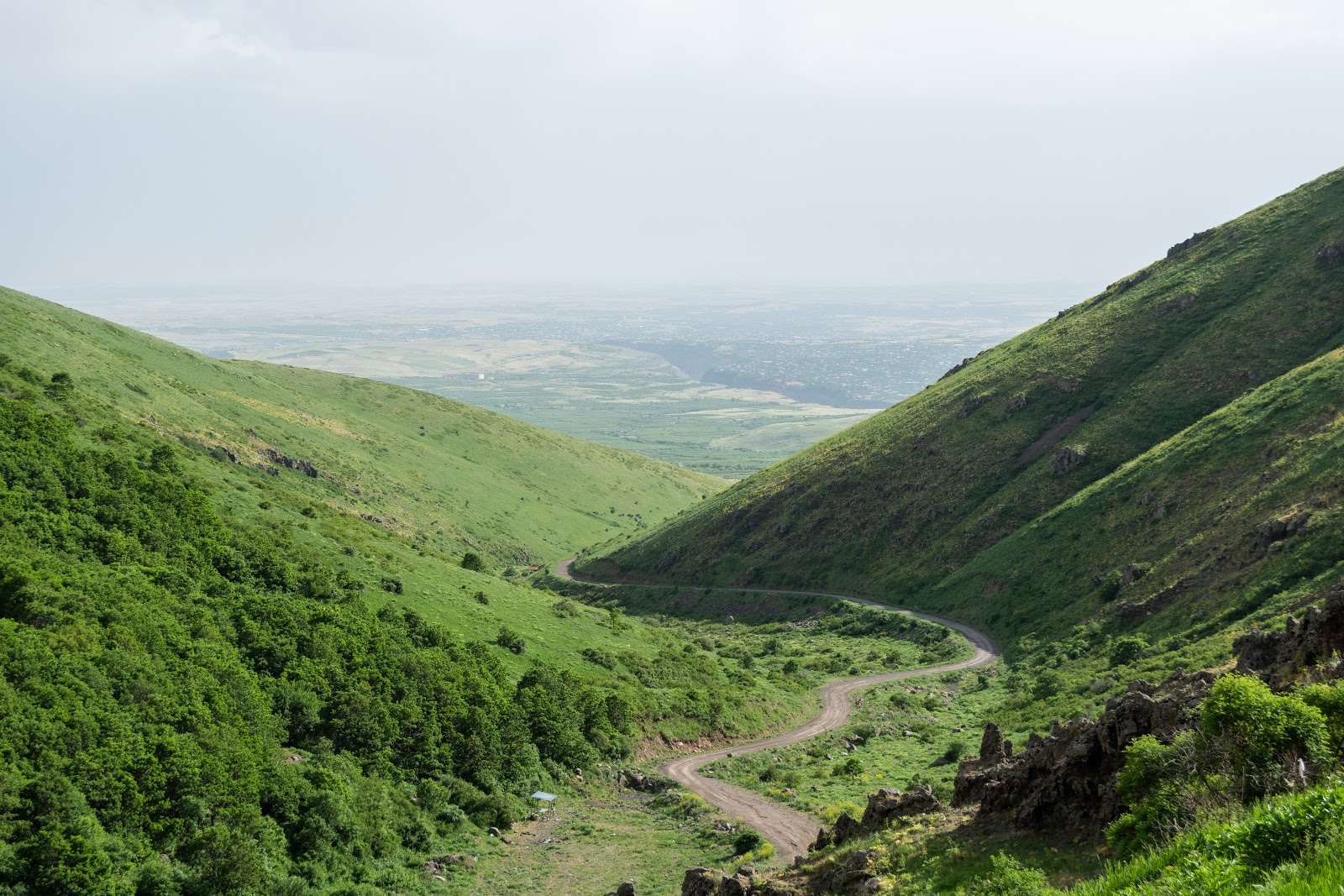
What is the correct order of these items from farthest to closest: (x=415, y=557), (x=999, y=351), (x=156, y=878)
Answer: (x=999, y=351), (x=415, y=557), (x=156, y=878)

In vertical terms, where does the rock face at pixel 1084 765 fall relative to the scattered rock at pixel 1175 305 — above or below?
below

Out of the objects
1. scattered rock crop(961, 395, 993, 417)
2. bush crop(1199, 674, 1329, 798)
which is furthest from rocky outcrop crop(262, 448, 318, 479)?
bush crop(1199, 674, 1329, 798)

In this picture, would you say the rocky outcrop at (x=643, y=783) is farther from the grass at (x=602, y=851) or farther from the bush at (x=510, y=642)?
the bush at (x=510, y=642)

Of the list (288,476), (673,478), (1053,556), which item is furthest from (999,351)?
(288,476)

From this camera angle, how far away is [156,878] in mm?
24391

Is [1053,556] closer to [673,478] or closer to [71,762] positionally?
[71,762]

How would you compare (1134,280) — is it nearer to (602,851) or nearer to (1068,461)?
(1068,461)

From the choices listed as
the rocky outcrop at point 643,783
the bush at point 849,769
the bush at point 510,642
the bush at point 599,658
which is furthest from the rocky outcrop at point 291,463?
the bush at point 849,769

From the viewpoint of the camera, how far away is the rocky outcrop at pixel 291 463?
9994 cm

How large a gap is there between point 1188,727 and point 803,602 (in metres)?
71.9

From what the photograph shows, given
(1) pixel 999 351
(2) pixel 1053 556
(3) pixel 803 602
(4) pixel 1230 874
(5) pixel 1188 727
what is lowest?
(3) pixel 803 602

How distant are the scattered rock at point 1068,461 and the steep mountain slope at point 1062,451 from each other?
0.40 feet

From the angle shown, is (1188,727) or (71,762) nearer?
(1188,727)

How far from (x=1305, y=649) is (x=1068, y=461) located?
2681 inches
